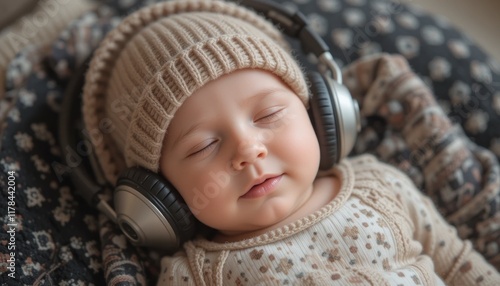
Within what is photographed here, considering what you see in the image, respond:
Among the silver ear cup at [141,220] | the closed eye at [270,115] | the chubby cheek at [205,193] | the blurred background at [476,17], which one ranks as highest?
the closed eye at [270,115]

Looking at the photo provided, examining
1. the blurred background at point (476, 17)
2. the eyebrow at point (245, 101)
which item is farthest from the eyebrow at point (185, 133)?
the blurred background at point (476, 17)

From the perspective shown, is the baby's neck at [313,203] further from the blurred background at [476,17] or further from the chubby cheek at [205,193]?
the blurred background at [476,17]

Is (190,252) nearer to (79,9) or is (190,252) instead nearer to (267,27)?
(267,27)

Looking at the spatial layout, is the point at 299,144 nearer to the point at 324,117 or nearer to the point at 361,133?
the point at 324,117

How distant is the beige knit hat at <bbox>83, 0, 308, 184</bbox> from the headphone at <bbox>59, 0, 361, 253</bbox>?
0.03 m

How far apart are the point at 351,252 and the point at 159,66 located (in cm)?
51

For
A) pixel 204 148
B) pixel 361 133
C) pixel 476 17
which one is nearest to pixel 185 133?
pixel 204 148

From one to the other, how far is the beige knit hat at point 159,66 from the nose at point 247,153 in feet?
0.46

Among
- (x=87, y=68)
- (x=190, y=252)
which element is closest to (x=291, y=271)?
(x=190, y=252)

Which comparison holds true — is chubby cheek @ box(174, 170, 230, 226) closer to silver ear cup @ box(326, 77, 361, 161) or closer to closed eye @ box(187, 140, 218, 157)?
closed eye @ box(187, 140, 218, 157)

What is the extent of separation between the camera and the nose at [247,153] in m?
0.91

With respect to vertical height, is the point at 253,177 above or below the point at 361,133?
above

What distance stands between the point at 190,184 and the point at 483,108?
0.81m

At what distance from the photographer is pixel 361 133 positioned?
1.34 metres
